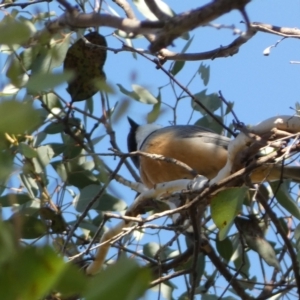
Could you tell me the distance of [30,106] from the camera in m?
0.40

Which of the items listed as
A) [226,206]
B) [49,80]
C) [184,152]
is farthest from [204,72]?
[49,80]

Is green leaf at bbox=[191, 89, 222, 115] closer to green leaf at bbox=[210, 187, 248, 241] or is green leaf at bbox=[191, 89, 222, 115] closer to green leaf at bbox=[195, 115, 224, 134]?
green leaf at bbox=[195, 115, 224, 134]

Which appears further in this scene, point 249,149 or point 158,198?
point 158,198

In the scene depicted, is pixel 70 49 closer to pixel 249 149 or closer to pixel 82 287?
pixel 249 149

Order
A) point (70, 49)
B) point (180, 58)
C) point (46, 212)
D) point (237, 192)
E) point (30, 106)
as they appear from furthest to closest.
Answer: point (46, 212), point (70, 49), point (180, 58), point (237, 192), point (30, 106)

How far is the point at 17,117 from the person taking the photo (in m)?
0.39

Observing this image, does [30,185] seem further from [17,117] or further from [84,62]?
[17,117]

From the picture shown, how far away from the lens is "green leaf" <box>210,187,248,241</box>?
1.57m

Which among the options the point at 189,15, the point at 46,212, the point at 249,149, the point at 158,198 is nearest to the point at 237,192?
the point at 249,149

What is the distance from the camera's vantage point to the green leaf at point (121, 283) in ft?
1.26

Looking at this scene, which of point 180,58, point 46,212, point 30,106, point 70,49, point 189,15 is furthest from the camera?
point 46,212

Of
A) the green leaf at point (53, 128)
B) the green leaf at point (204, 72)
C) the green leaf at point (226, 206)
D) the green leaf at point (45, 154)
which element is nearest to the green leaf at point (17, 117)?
the green leaf at point (226, 206)

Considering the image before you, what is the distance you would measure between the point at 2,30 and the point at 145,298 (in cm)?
20

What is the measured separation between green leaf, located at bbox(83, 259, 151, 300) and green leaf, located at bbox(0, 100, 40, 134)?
0.11 metres
